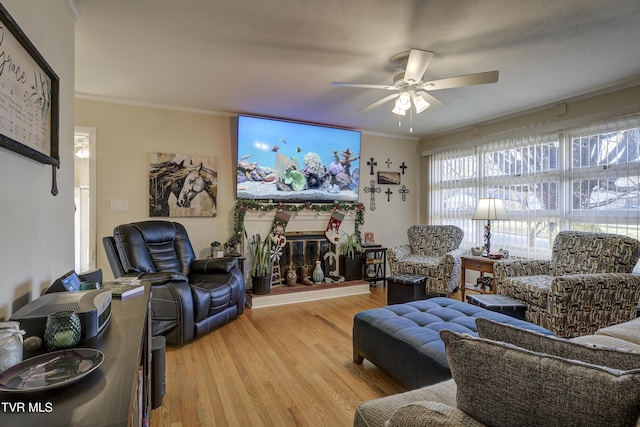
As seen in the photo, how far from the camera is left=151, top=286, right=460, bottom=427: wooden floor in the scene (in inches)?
72.5

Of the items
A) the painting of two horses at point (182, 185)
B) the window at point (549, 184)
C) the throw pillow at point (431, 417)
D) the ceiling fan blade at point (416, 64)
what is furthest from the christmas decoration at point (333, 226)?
the throw pillow at point (431, 417)

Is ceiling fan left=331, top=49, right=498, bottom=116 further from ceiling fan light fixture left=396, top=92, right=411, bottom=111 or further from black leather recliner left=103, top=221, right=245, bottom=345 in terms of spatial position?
black leather recliner left=103, top=221, right=245, bottom=345

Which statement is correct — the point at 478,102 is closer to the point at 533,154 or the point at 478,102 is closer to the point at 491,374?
the point at 533,154

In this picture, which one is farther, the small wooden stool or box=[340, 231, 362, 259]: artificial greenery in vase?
box=[340, 231, 362, 259]: artificial greenery in vase

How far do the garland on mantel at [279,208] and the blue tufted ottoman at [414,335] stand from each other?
243 centimetres

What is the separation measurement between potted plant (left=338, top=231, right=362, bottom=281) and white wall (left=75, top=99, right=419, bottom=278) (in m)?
1.72

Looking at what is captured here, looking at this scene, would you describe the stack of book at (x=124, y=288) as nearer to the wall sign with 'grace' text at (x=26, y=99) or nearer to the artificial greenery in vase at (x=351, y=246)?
the wall sign with 'grace' text at (x=26, y=99)

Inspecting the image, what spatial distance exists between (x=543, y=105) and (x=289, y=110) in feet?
10.3

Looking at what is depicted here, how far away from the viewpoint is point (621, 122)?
3293mm

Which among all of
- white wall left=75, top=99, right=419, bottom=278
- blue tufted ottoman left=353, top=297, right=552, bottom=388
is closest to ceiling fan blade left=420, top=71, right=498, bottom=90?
blue tufted ottoman left=353, top=297, right=552, bottom=388

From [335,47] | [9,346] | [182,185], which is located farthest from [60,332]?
[182,185]

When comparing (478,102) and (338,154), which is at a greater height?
(478,102)

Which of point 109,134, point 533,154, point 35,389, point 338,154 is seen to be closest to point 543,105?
point 533,154

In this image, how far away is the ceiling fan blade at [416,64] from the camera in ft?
7.54
